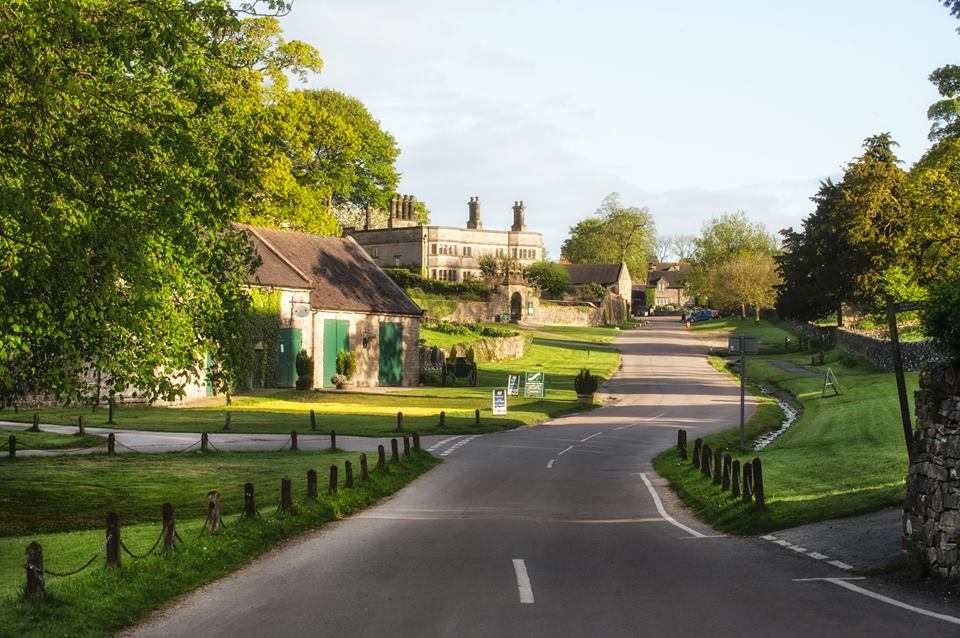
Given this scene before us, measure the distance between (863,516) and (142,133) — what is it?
13606 mm

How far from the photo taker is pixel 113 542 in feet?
44.7

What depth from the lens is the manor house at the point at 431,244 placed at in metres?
126

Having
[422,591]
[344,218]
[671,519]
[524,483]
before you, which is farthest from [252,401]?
[344,218]

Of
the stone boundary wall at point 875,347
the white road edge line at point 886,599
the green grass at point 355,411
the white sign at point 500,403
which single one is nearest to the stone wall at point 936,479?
the white road edge line at point 886,599

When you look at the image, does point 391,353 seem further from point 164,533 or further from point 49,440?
point 164,533

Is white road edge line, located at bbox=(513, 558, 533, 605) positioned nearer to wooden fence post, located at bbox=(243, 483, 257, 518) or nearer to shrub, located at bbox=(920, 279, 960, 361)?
wooden fence post, located at bbox=(243, 483, 257, 518)

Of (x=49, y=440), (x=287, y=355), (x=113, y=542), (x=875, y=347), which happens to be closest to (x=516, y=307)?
(x=875, y=347)

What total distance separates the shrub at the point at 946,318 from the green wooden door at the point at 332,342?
147ft

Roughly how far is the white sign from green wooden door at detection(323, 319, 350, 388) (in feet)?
45.1

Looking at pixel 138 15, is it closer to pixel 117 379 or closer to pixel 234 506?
pixel 117 379

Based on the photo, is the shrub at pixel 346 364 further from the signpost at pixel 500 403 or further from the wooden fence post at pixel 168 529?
the wooden fence post at pixel 168 529

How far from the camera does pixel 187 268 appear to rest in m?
18.4

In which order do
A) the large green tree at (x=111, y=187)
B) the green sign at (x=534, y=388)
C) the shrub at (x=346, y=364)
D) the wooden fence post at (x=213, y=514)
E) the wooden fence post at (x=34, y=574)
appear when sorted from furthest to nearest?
the shrub at (x=346, y=364) → the green sign at (x=534, y=388) → the wooden fence post at (x=213, y=514) → the large green tree at (x=111, y=187) → the wooden fence post at (x=34, y=574)

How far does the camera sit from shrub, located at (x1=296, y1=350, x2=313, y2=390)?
178ft
